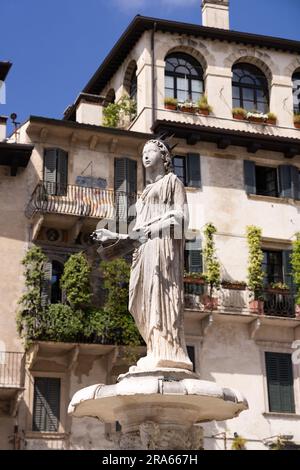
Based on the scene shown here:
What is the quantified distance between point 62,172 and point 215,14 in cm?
1055

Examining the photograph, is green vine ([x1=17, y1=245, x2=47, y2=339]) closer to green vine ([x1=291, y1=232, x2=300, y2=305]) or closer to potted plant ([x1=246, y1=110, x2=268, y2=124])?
green vine ([x1=291, y1=232, x2=300, y2=305])

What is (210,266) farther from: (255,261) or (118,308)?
(118,308)

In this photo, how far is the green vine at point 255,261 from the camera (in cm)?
3134

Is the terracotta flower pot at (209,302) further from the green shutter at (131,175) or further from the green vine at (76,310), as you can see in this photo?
the green shutter at (131,175)

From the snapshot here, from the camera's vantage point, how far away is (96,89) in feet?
129

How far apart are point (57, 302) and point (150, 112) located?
8.37m

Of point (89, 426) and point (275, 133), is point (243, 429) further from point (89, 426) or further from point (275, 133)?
point (275, 133)

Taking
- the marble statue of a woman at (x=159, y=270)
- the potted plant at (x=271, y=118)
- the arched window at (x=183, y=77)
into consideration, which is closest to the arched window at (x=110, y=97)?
the arched window at (x=183, y=77)

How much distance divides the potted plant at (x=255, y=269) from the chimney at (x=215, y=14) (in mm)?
9296

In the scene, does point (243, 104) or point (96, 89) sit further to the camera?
point (96, 89)

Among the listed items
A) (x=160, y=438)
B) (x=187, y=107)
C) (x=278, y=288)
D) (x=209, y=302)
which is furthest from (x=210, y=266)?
(x=160, y=438)

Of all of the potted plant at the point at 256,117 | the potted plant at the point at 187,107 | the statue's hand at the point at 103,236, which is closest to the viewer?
the statue's hand at the point at 103,236
